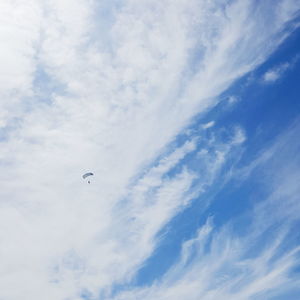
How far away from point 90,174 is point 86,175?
2.77m

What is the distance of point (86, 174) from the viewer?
111m

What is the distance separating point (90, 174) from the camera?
112 m

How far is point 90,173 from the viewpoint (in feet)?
369

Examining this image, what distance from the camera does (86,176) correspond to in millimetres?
107938

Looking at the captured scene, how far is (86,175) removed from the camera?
109812mm

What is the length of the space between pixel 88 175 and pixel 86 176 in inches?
Answer: 109

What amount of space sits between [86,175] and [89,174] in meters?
2.49

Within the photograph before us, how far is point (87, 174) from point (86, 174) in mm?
592

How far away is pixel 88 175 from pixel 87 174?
53.3 inches

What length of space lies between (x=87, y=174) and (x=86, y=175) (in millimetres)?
1899

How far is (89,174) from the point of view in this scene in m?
112

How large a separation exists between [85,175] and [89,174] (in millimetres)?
3186

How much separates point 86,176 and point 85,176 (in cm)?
52

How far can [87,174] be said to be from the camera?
366 ft
